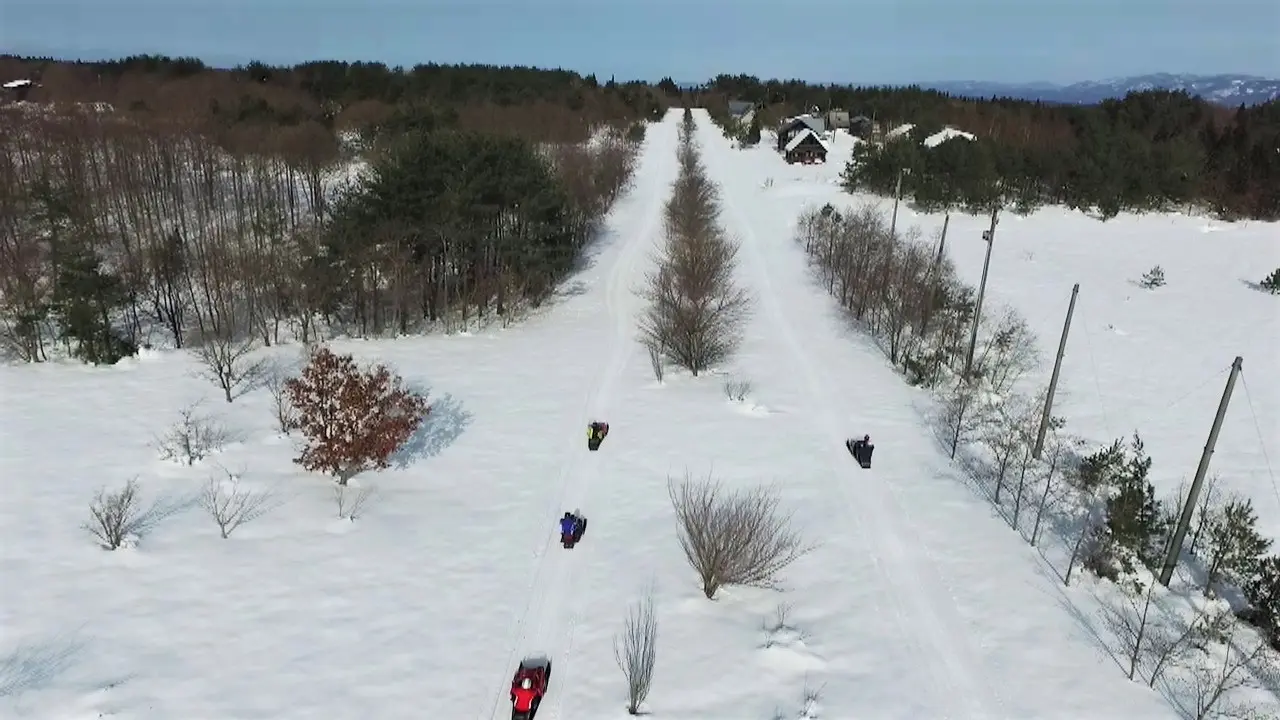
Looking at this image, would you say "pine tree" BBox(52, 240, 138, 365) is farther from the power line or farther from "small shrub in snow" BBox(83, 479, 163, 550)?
the power line

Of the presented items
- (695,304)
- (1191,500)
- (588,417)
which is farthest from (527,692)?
(695,304)

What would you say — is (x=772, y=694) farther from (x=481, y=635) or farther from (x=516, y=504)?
(x=516, y=504)

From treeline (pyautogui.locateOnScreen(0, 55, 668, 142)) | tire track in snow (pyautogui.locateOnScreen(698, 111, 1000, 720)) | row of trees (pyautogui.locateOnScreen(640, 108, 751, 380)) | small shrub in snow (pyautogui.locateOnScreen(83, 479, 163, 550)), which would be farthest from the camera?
treeline (pyautogui.locateOnScreen(0, 55, 668, 142))

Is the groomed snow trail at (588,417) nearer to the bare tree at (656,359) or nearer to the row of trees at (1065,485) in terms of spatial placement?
the bare tree at (656,359)

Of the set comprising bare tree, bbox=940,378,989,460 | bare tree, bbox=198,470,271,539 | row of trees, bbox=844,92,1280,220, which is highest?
row of trees, bbox=844,92,1280,220

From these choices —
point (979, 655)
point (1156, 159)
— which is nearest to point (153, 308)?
point (979, 655)

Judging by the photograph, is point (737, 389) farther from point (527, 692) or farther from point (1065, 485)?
point (527, 692)

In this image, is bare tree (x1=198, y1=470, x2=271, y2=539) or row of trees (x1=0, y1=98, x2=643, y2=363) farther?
row of trees (x1=0, y1=98, x2=643, y2=363)

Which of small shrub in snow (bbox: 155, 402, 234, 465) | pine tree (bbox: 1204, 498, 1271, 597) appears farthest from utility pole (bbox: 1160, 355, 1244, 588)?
small shrub in snow (bbox: 155, 402, 234, 465)
